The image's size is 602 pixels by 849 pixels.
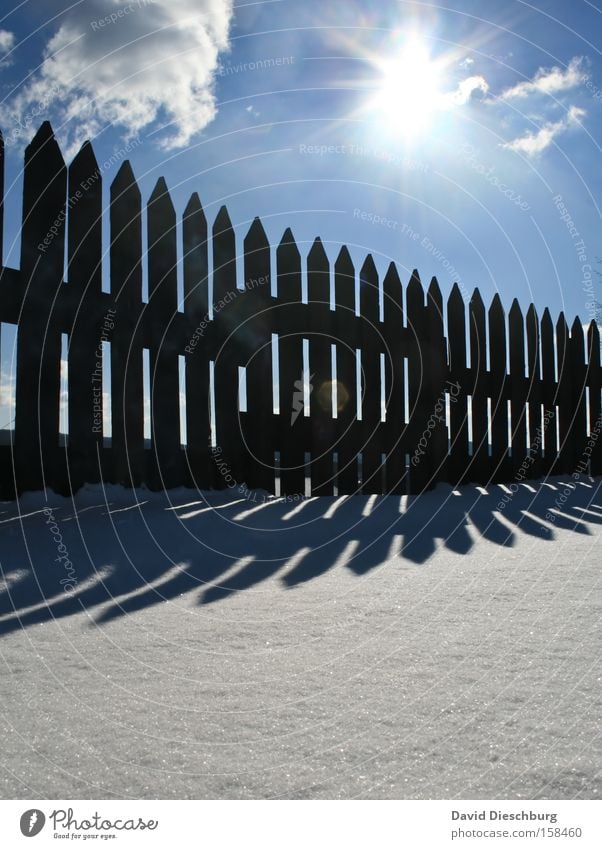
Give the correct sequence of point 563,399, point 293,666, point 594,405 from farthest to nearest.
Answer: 1. point 594,405
2. point 563,399
3. point 293,666

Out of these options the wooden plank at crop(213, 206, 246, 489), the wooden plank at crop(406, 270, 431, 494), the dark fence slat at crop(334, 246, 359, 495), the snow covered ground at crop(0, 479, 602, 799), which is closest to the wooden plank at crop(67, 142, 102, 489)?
the snow covered ground at crop(0, 479, 602, 799)

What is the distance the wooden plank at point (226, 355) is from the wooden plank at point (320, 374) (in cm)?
103

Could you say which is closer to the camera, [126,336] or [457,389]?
[126,336]

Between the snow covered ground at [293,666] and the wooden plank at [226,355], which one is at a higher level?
the wooden plank at [226,355]

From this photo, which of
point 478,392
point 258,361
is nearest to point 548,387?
point 478,392

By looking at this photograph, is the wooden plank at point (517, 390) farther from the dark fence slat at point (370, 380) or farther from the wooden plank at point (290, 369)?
the wooden plank at point (290, 369)

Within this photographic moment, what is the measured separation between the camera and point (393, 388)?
8531 millimetres

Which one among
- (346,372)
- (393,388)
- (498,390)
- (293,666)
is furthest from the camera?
(498,390)

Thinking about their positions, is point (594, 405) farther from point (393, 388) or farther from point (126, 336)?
point (126, 336)

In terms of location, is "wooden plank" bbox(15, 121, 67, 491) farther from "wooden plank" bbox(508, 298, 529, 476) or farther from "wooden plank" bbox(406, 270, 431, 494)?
"wooden plank" bbox(508, 298, 529, 476)

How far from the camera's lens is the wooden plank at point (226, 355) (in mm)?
6781

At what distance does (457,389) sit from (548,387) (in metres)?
2.48

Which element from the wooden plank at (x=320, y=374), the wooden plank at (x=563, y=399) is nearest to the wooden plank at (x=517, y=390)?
the wooden plank at (x=563, y=399)

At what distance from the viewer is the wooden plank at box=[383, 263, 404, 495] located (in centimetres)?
843
